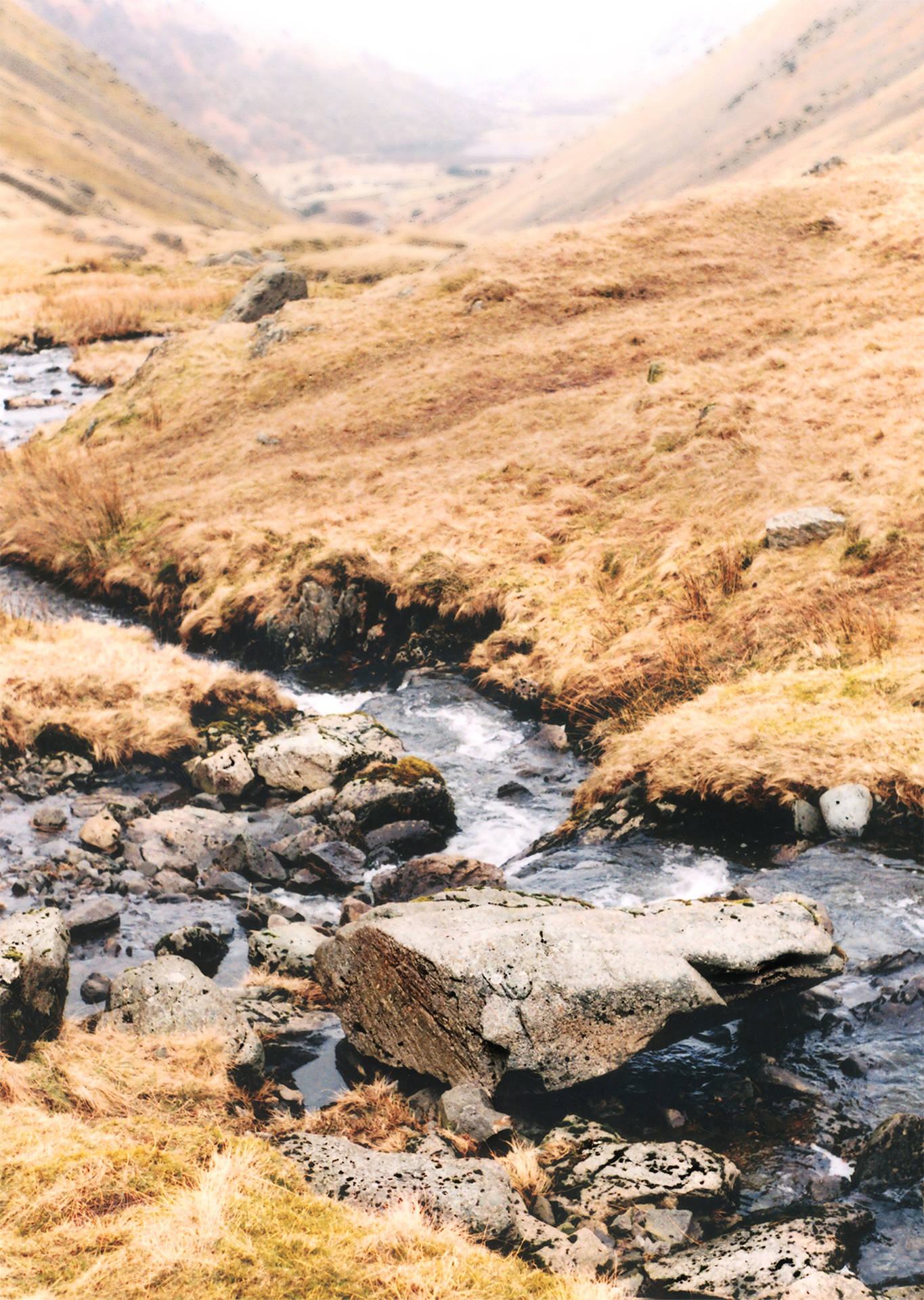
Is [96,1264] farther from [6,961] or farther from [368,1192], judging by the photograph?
[6,961]

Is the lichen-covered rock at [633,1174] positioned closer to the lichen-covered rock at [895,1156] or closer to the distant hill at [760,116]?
the lichen-covered rock at [895,1156]

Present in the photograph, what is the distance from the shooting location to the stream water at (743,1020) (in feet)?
28.0

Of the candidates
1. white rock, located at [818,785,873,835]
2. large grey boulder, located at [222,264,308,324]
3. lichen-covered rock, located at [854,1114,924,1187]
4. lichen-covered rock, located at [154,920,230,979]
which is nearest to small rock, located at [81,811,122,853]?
lichen-covered rock, located at [154,920,230,979]

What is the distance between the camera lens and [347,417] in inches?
1230

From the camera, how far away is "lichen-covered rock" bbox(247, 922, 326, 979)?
11.5m

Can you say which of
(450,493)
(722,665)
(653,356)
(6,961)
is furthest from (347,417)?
(6,961)

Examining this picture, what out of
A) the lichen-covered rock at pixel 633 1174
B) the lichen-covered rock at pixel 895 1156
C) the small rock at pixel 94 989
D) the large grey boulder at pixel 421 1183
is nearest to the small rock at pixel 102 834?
the small rock at pixel 94 989

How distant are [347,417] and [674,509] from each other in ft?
42.4

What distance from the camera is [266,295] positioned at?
41.7 metres

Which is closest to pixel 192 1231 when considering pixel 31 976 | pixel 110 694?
pixel 31 976

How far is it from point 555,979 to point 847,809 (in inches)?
228

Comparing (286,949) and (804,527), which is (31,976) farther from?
(804,527)

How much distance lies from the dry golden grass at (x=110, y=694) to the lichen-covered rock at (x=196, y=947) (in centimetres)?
605

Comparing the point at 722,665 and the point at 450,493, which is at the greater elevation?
the point at 450,493
